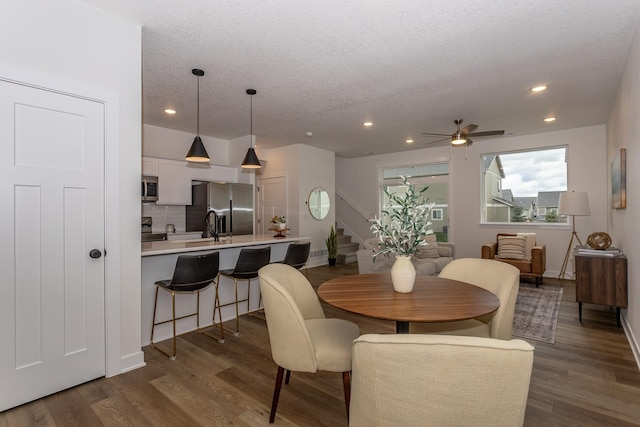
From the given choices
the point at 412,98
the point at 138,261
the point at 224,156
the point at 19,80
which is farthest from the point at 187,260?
the point at 224,156

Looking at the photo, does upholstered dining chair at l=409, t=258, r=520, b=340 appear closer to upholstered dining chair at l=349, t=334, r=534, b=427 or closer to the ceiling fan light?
upholstered dining chair at l=349, t=334, r=534, b=427

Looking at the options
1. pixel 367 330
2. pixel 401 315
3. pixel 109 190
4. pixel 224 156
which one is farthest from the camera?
pixel 224 156

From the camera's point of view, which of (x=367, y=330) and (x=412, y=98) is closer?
(x=367, y=330)

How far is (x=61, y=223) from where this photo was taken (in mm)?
2186

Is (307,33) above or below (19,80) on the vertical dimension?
above

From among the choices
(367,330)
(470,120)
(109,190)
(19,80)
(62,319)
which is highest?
(470,120)

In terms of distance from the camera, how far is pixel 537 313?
387 centimetres

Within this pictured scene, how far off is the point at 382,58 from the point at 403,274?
7.39ft

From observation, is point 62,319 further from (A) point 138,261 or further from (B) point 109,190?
(B) point 109,190

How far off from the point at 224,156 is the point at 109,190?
450 cm

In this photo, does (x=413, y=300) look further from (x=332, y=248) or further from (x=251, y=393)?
(x=332, y=248)

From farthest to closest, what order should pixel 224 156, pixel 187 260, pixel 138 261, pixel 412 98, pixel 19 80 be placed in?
1. pixel 224 156
2. pixel 412 98
3. pixel 187 260
4. pixel 138 261
5. pixel 19 80

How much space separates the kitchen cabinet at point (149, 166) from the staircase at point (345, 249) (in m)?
4.33

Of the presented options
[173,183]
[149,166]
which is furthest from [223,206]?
[149,166]
